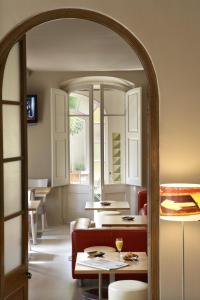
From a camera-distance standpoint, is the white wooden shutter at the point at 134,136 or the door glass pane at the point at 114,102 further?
the door glass pane at the point at 114,102

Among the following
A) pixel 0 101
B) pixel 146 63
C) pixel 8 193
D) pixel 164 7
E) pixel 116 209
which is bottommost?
pixel 116 209

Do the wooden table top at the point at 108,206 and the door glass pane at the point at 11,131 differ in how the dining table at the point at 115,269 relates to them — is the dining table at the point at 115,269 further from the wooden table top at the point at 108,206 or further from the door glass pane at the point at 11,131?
the wooden table top at the point at 108,206

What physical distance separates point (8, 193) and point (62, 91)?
6.25 metres

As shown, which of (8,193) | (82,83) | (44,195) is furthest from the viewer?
(82,83)

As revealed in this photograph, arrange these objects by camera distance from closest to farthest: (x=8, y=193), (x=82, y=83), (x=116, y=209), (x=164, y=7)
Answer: (x=164, y=7), (x=8, y=193), (x=116, y=209), (x=82, y=83)

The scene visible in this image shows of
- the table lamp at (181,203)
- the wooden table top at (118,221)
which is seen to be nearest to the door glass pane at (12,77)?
the table lamp at (181,203)

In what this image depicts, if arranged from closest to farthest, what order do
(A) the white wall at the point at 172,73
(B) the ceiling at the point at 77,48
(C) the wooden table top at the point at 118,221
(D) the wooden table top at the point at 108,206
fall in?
1. (A) the white wall at the point at 172,73
2. (B) the ceiling at the point at 77,48
3. (C) the wooden table top at the point at 118,221
4. (D) the wooden table top at the point at 108,206

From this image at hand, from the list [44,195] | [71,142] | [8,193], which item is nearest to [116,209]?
[44,195]

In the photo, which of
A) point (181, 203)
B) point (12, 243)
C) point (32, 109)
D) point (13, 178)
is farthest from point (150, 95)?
point (32, 109)

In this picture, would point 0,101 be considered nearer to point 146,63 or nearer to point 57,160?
point 146,63

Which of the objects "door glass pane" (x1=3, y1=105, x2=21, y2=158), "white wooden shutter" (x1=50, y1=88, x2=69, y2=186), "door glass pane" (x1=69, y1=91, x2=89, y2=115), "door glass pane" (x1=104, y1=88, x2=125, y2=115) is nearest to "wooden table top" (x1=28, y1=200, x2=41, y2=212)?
"white wooden shutter" (x1=50, y1=88, x2=69, y2=186)

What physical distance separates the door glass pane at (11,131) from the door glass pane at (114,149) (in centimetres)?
626

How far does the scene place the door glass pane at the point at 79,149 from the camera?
1030cm

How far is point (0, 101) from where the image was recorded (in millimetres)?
3738
